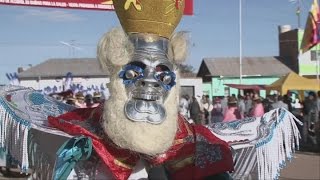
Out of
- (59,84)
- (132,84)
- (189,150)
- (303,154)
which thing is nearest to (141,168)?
(189,150)

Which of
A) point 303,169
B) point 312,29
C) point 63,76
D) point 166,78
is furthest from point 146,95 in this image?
point 63,76

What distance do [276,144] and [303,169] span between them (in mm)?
6136

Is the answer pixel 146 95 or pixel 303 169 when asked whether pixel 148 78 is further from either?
pixel 303 169

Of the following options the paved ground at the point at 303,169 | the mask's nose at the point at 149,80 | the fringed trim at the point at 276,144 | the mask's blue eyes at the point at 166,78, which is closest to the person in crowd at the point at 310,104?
the paved ground at the point at 303,169

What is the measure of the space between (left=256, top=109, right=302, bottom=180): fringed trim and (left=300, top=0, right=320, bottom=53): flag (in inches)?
594

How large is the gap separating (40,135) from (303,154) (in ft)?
31.7

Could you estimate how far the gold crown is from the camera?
A: 3.03 meters

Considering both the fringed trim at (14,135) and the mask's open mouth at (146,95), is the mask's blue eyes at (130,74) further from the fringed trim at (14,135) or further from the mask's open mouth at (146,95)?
the fringed trim at (14,135)

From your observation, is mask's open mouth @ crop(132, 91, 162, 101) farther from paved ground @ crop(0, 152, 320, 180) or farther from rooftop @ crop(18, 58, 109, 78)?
rooftop @ crop(18, 58, 109, 78)

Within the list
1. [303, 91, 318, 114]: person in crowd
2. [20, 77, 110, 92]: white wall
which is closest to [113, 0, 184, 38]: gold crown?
[303, 91, 318, 114]: person in crowd

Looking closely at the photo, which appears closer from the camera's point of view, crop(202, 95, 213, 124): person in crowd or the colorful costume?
the colorful costume

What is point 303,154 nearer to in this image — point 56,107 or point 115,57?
point 56,107

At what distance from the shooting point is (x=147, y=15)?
303 cm

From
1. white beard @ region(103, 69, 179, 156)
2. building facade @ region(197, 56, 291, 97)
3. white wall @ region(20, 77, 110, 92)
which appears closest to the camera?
white beard @ region(103, 69, 179, 156)
